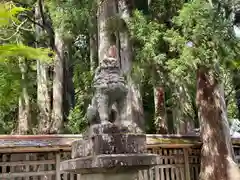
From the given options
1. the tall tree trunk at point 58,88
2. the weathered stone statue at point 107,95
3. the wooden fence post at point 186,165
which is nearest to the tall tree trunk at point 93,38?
the tall tree trunk at point 58,88

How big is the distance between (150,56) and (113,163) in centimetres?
553

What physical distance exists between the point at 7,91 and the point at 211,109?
8515 mm

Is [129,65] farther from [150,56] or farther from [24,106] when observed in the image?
[24,106]

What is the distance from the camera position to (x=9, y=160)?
7855 millimetres

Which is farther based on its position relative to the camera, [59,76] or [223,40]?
[59,76]

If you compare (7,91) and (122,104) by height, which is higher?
(7,91)

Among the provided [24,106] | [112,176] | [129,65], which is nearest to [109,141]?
[112,176]

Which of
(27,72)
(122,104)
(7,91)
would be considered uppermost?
(27,72)

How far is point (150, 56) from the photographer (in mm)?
8844

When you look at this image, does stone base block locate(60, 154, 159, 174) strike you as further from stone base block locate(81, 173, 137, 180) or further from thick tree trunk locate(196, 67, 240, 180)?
thick tree trunk locate(196, 67, 240, 180)

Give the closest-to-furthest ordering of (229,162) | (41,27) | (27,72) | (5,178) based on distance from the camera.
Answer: (5,178), (229,162), (41,27), (27,72)

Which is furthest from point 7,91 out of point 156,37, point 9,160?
point 156,37

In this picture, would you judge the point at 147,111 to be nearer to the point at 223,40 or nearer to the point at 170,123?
the point at 170,123

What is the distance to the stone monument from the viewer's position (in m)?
3.74
